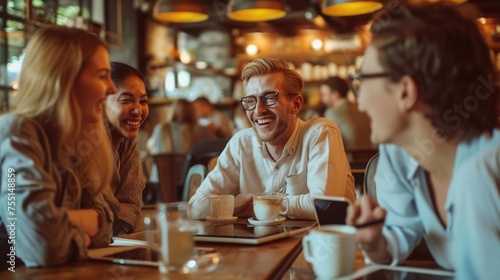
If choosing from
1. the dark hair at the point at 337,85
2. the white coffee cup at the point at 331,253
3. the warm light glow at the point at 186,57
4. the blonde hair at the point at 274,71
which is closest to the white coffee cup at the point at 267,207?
the white coffee cup at the point at 331,253

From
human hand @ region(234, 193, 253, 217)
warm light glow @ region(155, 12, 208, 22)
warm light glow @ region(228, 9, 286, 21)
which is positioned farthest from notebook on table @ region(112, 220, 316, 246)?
warm light glow @ region(155, 12, 208, 22)

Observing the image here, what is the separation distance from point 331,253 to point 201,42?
7267mm

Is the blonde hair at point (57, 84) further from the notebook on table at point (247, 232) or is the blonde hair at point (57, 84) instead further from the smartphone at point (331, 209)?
the smartphone at point (331, 209)

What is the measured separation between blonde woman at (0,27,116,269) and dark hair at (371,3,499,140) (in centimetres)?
71

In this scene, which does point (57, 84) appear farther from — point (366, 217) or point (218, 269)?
point (366, 217)

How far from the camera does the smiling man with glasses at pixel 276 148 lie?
233cm

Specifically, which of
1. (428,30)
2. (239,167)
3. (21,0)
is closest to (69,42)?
(428,30)

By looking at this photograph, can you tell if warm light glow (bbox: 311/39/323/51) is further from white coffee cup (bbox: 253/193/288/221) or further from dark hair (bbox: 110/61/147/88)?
white coffee cup (bbox: 253/193/288/221)

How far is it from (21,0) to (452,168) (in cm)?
421

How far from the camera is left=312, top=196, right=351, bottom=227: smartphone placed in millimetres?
1387

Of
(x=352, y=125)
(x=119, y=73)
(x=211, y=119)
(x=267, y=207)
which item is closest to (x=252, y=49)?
(x=211, y=119)

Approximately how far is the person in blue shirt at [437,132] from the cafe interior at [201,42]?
2687 mm

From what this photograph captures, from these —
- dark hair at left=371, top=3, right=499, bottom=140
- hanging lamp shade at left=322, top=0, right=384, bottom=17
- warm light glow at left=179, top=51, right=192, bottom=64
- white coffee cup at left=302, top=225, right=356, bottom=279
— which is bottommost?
white coffee cup at left=302, top=225, right=356, bottom=279

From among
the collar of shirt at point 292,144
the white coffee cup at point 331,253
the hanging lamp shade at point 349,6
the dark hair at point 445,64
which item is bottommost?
the white coffee cup at point 331,253
